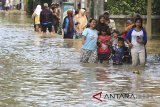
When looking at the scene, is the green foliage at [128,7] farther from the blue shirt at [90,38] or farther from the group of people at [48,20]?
the blue shirt at [90,38]

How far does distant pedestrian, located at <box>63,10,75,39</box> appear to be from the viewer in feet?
86.2

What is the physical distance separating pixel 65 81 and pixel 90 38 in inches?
146

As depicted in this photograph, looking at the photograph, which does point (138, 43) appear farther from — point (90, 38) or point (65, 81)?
point (65, 81)

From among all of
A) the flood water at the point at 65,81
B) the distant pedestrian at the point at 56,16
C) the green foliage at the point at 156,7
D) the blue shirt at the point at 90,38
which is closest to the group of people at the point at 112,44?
the blue shirt at the point at 90,38

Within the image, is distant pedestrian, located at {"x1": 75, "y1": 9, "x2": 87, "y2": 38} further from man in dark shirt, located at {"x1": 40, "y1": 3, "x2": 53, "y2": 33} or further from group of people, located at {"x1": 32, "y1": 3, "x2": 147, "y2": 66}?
group of people, located at {"x1": 32, "y1": 3, "x2": 147, "y2": 66}

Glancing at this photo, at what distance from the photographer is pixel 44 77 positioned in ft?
45.6

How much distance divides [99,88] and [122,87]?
0.56 meters

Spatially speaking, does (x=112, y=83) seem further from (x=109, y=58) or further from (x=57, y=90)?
(x=109, y=58)

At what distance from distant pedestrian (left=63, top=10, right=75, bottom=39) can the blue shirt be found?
9.40m

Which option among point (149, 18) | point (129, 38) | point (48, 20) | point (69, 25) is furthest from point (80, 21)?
point (129, 38)

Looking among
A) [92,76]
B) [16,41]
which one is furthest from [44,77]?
[16,41]

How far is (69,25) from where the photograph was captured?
26.3 m

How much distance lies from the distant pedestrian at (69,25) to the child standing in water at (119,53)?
9284 millimetres

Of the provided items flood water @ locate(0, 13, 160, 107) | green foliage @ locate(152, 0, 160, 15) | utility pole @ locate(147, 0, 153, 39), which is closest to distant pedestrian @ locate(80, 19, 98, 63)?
flood water @ locate(0, 13, 160, 107)
